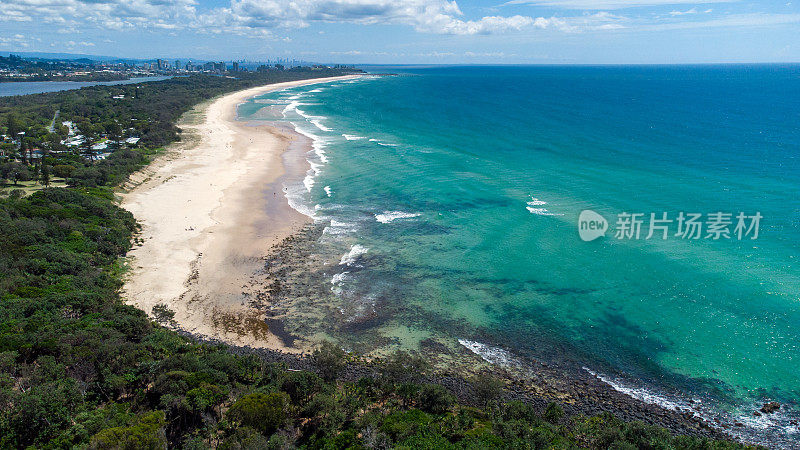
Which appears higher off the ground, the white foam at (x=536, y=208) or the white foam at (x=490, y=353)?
the white foam at (x=536, y=208)

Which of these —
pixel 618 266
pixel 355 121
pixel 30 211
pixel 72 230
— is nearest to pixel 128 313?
pixel 72 230

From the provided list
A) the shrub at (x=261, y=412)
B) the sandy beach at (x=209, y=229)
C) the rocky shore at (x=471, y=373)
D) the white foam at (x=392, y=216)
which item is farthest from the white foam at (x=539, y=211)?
the shrub at (x=261, y=412)

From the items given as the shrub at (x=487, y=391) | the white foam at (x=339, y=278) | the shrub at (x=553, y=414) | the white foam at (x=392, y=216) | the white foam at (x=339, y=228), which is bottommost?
the shrub at (x=553, y=414)

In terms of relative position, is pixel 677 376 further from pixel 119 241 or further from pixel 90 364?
pixel 119 241

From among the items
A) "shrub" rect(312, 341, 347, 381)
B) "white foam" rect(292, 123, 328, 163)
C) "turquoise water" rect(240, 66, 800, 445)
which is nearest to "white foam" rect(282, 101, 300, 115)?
"white foam" rect(292, 123, 328, 163)

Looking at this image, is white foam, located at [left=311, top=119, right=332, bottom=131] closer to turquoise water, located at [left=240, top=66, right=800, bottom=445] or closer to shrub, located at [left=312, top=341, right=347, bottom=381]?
turquoise water, located at [left=240, top=66, right=800, bottom=445]

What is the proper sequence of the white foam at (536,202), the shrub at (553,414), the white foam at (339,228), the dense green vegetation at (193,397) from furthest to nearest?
the white foam at (536,202) → the white foam at (339,228) → the shrub at (553,414) → the dense green vegetation at (193,397)

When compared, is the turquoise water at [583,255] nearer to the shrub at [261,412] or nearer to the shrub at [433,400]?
the shrub at [433,400]

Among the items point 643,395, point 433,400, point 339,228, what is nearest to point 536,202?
point 339,228
